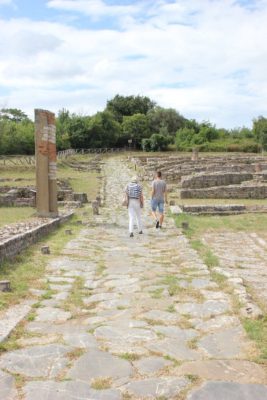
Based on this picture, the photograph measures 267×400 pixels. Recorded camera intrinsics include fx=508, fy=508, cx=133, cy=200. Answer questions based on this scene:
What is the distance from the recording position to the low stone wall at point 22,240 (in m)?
7.70

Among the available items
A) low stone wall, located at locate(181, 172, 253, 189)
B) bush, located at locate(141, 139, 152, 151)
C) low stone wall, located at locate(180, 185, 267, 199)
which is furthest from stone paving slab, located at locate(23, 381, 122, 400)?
bush, located at locate(141, 139, 152, 151)

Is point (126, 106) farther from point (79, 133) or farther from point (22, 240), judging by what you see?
point (22, 240)

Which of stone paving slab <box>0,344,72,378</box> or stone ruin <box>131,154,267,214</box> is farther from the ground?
stone ruin <box>131,154,267,214</box>

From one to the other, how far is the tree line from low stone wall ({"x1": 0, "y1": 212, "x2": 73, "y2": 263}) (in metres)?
40.3

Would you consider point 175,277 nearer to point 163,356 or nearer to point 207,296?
point 207,296

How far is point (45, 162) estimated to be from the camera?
13828 millimetres

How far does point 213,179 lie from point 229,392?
72.3ft

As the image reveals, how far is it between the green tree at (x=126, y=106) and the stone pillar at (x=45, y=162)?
210ft

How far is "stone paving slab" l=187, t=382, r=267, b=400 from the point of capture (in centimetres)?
326

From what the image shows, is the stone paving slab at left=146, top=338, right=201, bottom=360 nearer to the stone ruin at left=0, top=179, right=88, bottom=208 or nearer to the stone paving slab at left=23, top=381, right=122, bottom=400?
the stone paving slab at left=23, top=381, right=122, bottom=400

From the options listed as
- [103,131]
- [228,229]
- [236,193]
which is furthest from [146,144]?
[228,229]

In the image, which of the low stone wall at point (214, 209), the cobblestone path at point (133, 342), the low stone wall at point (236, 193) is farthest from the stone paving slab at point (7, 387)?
the low stone wall at point (236, 193)

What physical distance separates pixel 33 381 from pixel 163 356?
40.8 inches

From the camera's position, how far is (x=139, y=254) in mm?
9062
